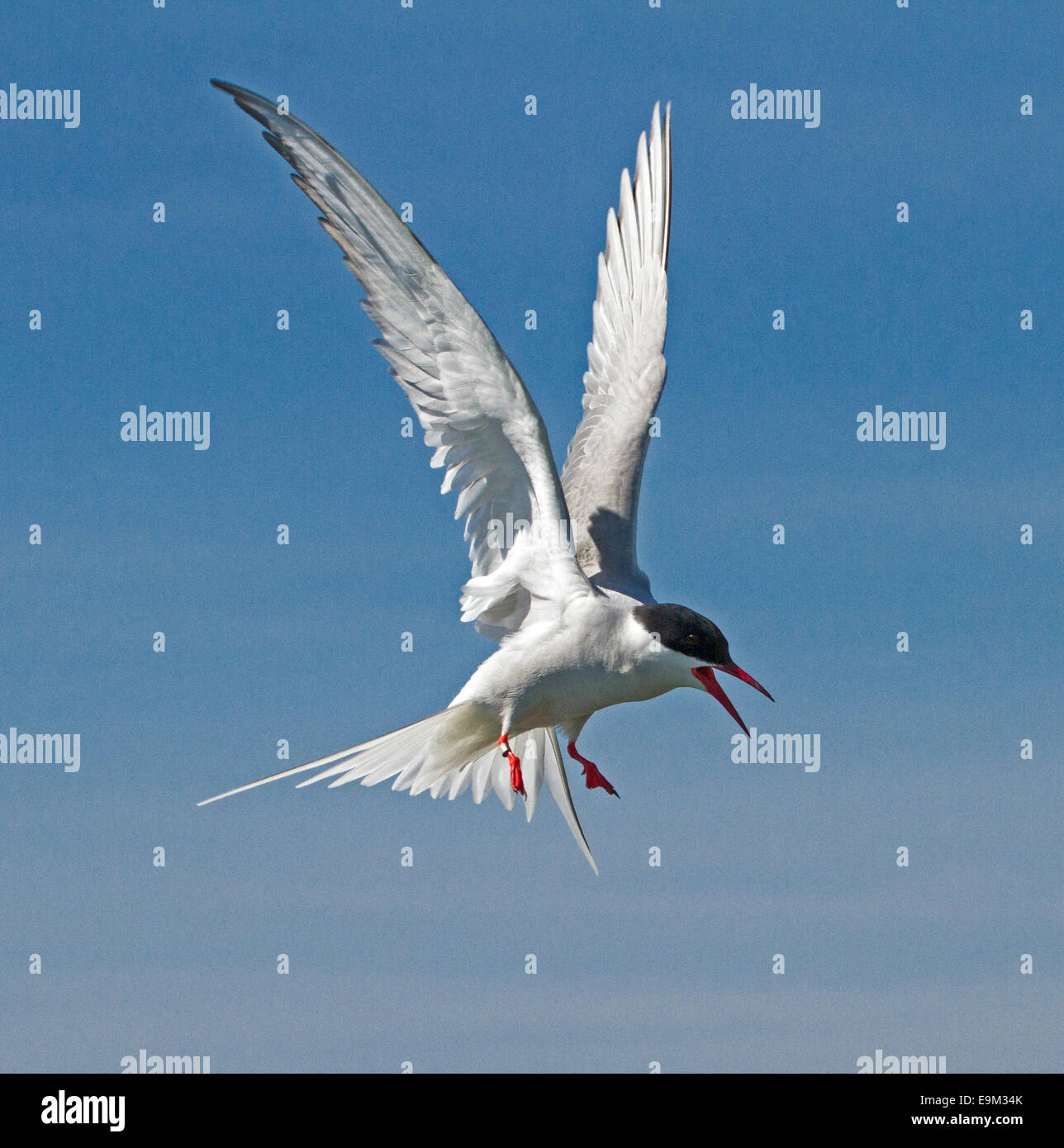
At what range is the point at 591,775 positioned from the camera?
43.6 ft

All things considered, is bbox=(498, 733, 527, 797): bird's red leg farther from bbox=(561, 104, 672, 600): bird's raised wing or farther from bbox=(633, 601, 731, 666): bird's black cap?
bbox=(561, 104, 672, 600): bird's raised wing

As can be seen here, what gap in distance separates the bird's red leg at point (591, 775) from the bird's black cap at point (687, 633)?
1975 millimetres

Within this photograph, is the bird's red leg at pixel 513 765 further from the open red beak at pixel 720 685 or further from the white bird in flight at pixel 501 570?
the open red beak at pixel 720 685

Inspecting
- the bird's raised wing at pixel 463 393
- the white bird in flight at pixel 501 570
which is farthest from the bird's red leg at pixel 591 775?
the bird's raised wing at pixel 463 393

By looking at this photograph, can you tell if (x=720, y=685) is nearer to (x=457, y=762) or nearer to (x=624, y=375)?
(x=457, y=762)

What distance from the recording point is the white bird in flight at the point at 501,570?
36.4 ft

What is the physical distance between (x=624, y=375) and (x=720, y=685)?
13.9 feet

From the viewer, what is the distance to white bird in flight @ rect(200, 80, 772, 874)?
437 inches

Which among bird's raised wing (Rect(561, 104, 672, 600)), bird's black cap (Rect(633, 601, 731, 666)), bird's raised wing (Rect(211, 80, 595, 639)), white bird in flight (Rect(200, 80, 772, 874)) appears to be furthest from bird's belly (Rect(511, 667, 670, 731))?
bird's raised wing (Rect(561, 104, 672, 600))

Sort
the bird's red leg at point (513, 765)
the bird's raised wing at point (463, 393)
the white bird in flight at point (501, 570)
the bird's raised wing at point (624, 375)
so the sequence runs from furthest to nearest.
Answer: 1. the bird's raised wing at point (624, 375)
2. the bird's red leg at point (513, 765)
3. the white bird in flight at point (501, 570)
4. the bird's raised wing at point (463, 393)

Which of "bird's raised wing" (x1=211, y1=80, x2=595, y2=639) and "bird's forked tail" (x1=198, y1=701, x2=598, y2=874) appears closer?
"bird's raised wing" (x1=211, y1=80, x2=595, y2=639)

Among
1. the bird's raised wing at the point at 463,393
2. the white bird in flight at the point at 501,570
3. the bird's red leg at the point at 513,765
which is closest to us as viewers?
the bird's raised wing at the point at 463,393

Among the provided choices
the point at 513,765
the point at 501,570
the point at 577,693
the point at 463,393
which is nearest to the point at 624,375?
the point at 501,570

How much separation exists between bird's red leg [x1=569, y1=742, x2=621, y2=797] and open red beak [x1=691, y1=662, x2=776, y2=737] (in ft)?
5.76
